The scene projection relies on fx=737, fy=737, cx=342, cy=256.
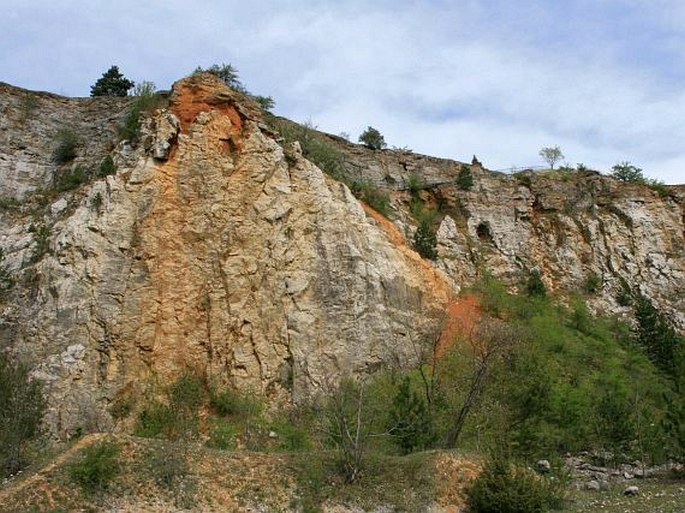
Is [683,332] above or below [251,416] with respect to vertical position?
above

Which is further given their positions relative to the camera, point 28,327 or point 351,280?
point 351,280

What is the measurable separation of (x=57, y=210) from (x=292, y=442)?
14542 mm

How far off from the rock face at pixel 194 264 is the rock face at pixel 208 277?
57 millimetres

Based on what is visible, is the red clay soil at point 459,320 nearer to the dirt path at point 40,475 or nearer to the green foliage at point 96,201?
the green foliage at point 96,201

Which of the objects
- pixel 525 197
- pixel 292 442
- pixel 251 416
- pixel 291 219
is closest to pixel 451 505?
pixel 292 442

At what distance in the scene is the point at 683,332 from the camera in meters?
38.4

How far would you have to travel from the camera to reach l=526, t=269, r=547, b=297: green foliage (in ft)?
126

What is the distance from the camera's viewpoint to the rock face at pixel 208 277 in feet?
86.0

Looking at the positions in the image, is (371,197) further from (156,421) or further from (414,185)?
(156,421)

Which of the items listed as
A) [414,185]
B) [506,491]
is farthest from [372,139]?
[506,491]

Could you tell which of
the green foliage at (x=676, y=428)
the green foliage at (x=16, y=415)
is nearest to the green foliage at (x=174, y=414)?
the green foliage at (x=16, y=415)

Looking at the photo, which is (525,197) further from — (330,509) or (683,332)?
(330,509)

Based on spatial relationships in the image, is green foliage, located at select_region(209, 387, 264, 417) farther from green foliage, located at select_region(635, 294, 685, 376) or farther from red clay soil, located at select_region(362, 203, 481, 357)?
green foliage, located at select_region(635, 294, 685, 376)

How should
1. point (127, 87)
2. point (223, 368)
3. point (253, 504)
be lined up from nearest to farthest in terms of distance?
point (253, 504), point (223, 368), point (127, 87)
